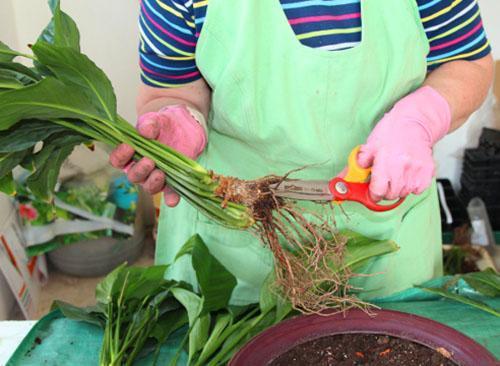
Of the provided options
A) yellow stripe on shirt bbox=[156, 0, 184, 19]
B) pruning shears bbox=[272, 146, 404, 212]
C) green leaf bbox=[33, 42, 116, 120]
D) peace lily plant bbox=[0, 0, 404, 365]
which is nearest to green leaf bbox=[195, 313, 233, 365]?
peace lily plant bbox=[0, 0, 404, 365]

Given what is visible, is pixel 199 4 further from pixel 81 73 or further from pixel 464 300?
pixel 464 300

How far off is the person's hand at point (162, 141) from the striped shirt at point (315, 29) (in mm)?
80

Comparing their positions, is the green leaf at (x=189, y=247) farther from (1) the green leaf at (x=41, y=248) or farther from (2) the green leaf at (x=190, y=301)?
(1) the green leaf at (x=41, y=248)

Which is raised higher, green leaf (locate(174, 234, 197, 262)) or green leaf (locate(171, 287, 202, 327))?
green leaf (locate(174, 234, 197, 262))

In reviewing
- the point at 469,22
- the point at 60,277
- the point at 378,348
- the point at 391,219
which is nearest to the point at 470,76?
the point at 469,22

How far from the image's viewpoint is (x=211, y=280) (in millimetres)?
844

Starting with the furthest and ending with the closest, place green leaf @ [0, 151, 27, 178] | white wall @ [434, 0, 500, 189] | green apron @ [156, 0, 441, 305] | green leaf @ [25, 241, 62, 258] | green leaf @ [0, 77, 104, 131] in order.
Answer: white wall @ [434, 0, 500, 189] < green leaf @ [25, 241, 62, 258] < green apron @ [156, 0, 441, 305] < green leaf @ [0, 151, 27, 178] < green leaf @ [0, 77, 104, 131]

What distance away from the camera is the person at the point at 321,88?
793 millimetres

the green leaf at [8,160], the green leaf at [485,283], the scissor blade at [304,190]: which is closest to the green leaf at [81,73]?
the green leaf at [8,160]

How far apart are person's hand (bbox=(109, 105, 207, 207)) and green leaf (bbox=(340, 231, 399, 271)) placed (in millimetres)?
261

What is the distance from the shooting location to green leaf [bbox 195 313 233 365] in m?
0.77

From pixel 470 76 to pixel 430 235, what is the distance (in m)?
0.28

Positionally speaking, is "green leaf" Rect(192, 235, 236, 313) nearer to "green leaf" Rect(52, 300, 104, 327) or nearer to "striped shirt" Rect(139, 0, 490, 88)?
"green leaf" Rect(52, 300, 104, 327)

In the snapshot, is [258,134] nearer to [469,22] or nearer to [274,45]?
[274,45]
